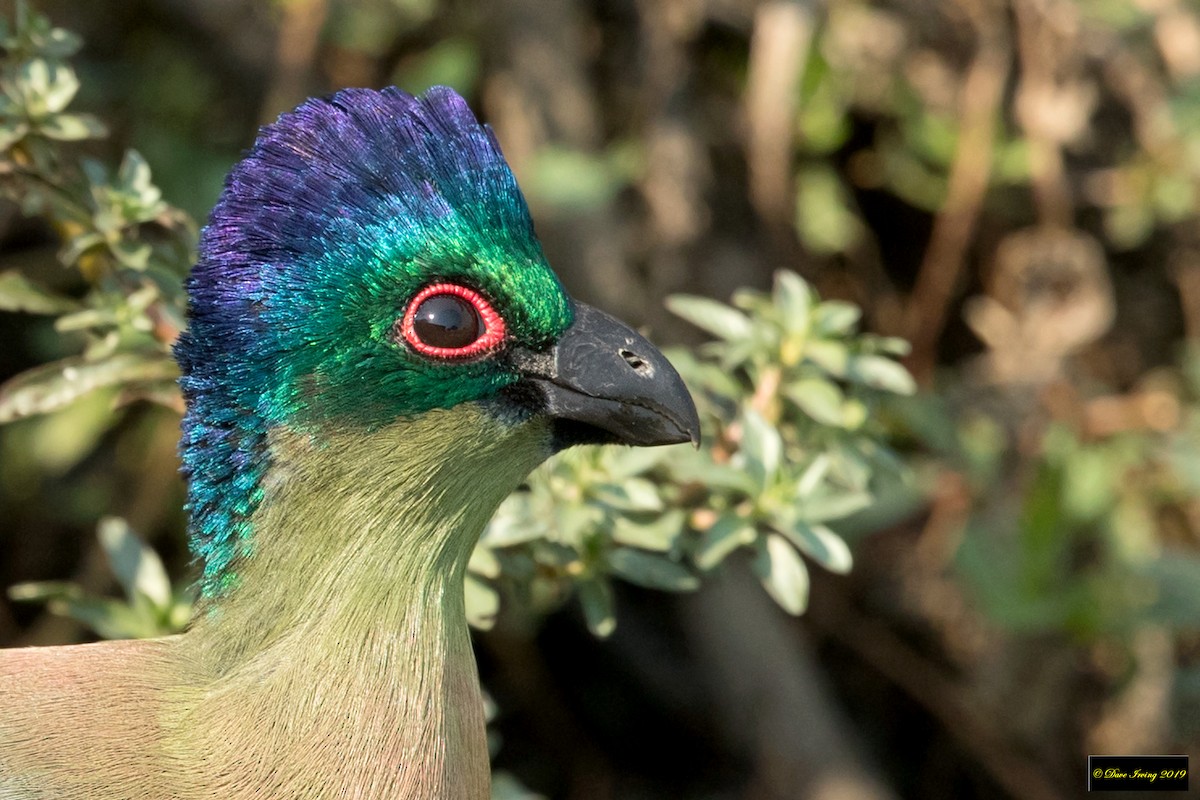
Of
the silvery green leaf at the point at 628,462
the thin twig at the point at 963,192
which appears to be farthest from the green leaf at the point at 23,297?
the thin twig at the point at 963,192

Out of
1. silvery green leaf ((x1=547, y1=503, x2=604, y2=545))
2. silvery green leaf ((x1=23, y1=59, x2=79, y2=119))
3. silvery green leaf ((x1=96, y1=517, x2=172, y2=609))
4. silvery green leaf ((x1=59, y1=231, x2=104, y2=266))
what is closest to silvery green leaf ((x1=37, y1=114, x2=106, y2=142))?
silvery green leaf ((x1=23, y1=59, x2=79, y2=119))

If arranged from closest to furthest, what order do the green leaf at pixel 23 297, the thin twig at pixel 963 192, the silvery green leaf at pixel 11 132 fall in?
1. the silvery green leaf at pixel 11 132
2. the green leaf at pixel 23 297
3. the thin twig at pixel 963 192

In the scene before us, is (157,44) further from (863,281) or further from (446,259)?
(446,259)

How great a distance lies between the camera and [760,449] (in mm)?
2092

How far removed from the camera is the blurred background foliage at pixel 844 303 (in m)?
3.53

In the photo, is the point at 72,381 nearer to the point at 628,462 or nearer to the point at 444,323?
the point at 444,323

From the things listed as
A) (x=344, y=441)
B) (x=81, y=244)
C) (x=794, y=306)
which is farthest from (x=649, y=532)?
(x=81, y=244)

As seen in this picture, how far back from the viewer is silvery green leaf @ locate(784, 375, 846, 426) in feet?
7.13

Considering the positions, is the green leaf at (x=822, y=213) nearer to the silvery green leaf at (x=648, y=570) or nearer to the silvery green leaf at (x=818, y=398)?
A: the silvery green leaf at (x=818, y=398)

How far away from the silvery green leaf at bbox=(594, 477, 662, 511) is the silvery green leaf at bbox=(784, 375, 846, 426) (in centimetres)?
30

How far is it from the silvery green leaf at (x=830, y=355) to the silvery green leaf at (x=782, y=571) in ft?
0.95

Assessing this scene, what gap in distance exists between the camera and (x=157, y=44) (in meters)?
3.96

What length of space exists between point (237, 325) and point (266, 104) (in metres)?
2.35

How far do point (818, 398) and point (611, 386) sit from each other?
560 millimetres
